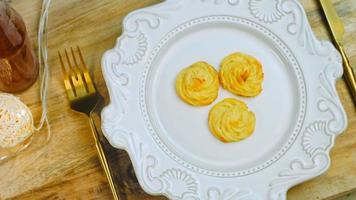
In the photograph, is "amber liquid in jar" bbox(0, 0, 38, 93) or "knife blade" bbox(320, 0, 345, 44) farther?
"knife blade" bbox(320, 0, 345, 44)

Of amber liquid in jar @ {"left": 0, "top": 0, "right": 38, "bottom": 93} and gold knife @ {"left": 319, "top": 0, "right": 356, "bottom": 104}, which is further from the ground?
gold knife @ {"left": 319, "top": 0, "right": 356, "bottom": 104}

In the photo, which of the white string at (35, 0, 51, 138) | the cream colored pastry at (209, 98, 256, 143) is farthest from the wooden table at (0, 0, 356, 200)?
the cream colored pastry at (209, 98, 256, 143)

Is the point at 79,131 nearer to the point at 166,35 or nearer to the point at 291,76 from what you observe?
the point at 166,35

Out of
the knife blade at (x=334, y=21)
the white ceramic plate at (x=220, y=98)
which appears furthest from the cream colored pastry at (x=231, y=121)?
the knife blade at (x=334, y=21)

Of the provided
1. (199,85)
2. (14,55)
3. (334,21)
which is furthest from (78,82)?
(334,21)

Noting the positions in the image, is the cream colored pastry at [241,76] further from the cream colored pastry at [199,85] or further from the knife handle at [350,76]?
the knife handle at [350,76]

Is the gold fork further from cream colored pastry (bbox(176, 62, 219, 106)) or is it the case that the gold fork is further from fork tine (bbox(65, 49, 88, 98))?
cream colored pastry (bbox(176, 62, 219, 106))
